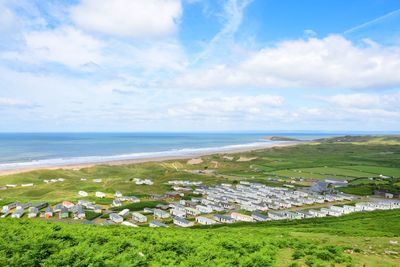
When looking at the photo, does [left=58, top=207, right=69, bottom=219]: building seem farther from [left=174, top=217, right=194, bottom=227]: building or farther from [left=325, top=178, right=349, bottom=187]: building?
[left=325, top=178, right=349, bottom=187]: building

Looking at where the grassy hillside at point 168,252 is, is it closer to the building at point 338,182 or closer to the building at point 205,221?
the building at point 205,221

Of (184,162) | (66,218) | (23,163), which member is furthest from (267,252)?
(23,163)

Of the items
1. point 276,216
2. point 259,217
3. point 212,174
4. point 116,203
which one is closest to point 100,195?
point 116,203

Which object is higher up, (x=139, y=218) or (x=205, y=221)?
(x=139, y=218)

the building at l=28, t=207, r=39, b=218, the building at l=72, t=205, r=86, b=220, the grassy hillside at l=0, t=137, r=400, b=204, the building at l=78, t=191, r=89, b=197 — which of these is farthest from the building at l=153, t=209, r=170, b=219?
the building at l=78, t=191, r=89, b=197

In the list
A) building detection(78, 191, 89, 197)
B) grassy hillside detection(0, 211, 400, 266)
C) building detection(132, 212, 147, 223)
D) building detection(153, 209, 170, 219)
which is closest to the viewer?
grassy hillside detection(0, 211, 400, 266)

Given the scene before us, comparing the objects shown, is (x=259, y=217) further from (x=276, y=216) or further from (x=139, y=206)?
(x=139, y=206)

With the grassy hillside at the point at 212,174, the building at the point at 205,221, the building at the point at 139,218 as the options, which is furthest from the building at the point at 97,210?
the building at the point at 205,221

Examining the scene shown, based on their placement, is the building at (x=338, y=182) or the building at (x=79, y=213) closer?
the building at (x=79, y=213)

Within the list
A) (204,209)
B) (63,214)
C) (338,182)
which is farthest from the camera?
(338,182)

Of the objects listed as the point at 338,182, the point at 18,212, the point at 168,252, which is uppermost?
the point at 168,252

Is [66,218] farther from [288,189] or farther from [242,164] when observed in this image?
[242,164]
